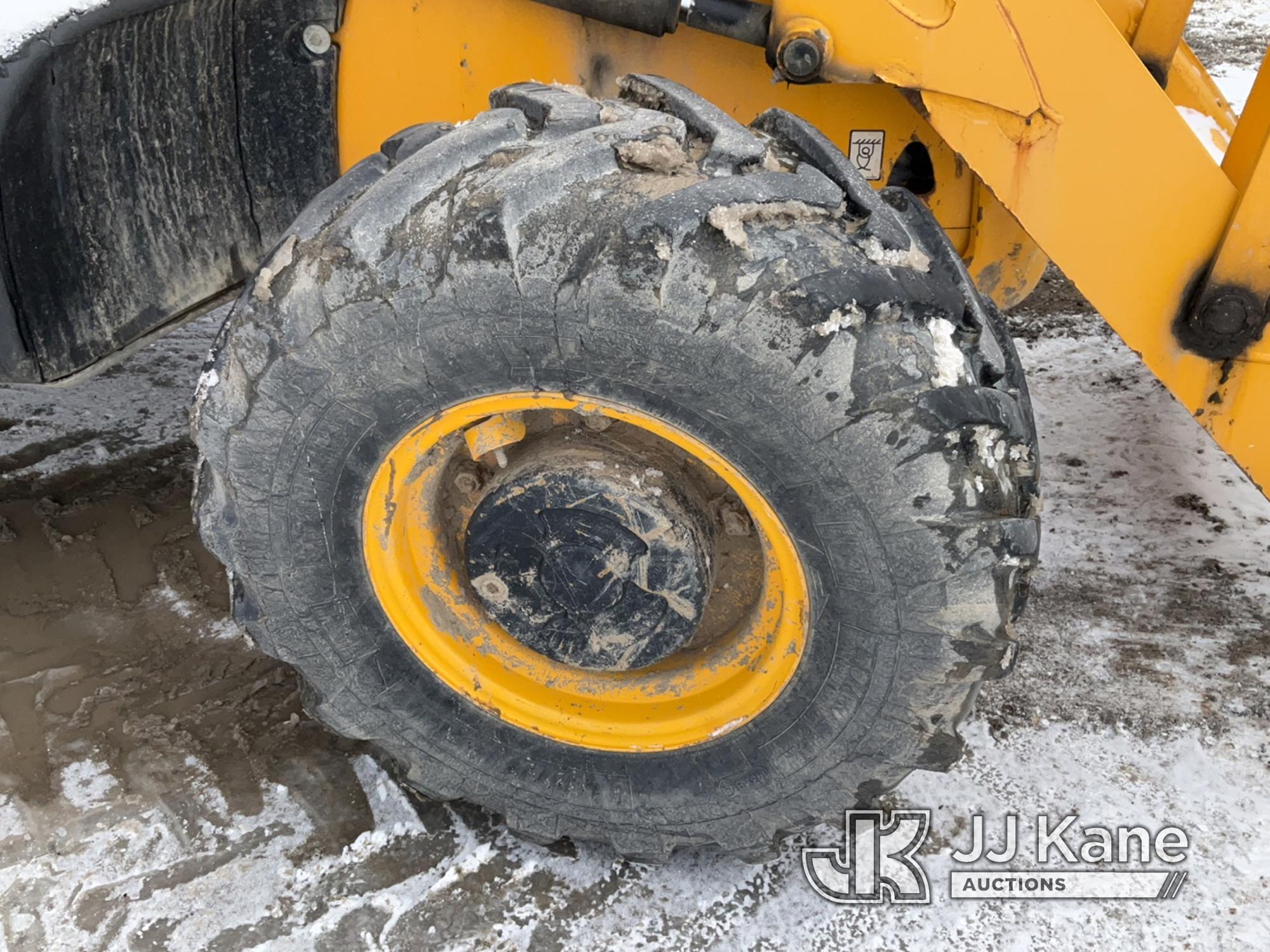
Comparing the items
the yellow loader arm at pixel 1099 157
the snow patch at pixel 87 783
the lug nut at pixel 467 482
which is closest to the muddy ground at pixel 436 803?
the snow patch at pixel 87 783

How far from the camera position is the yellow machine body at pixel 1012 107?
1.64 meters

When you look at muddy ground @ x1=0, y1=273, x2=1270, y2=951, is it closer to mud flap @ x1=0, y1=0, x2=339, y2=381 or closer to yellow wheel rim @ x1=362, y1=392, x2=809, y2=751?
yellow wheel rim @ x1=362, y1=392, x2=809, y2=751

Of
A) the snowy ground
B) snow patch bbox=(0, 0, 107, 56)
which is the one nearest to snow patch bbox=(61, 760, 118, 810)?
the snowy ground

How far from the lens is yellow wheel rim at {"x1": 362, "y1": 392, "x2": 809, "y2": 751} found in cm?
174

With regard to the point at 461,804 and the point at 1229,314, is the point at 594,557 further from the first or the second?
the point at 1229,314

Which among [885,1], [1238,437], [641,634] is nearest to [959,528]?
[641,634]

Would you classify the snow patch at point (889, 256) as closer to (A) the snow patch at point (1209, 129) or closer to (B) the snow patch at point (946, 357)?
(B) the snow patch at point (946, 357)

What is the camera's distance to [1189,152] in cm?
166

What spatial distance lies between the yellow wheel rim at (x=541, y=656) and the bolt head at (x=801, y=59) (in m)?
0.69

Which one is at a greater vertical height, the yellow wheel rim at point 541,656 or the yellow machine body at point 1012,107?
the yellow machine body at point 1012,107

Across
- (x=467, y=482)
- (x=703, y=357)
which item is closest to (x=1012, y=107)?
(x=703, y=357)

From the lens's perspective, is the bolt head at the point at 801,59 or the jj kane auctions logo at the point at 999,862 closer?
the bolt head at the point at 801,59

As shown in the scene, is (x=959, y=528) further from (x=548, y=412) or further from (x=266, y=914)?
(x=266, y=914)

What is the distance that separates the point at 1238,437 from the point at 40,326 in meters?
2.54
